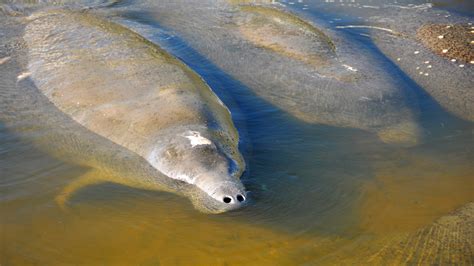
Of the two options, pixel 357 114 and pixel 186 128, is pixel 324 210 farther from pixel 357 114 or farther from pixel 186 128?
pixel 357 114

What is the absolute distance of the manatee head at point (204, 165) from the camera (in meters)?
4.73

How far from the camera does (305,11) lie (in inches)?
416

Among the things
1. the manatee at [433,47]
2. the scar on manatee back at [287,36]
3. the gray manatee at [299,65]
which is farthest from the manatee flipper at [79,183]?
the manatee at [433,47]

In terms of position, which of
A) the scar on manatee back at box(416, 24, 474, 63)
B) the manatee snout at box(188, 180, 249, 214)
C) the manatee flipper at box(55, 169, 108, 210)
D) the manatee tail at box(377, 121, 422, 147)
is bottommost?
the manatee flipper at box(55, 169, 108, 210)

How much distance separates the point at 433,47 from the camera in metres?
8.81

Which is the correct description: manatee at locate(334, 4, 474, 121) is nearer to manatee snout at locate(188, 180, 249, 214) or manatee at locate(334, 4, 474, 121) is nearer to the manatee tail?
the manatee tail

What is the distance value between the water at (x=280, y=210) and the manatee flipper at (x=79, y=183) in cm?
6

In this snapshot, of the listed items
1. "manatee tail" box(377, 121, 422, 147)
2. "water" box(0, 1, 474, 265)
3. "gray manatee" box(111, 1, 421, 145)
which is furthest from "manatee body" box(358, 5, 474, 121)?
"water" box(0, 1, 474, 265)

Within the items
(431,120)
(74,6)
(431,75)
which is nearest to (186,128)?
(431,120)

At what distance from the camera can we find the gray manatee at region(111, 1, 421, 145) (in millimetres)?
6762

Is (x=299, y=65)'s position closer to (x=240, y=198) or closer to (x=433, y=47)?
(x=433, y=47)

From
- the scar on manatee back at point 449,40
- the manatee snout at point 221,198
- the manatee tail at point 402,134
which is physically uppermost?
the scar on manatee back at point 449,40

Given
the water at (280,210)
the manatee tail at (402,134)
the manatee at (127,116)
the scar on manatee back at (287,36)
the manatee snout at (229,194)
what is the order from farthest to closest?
the scar on manatee back at (287,36)
the manatee tail at (402,134)
the manatee at (127,116)
the manatee snout at (229,194)
the water at (280,210)

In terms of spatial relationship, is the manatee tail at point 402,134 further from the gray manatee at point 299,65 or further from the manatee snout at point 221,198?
the manatee snout at point 221,198
